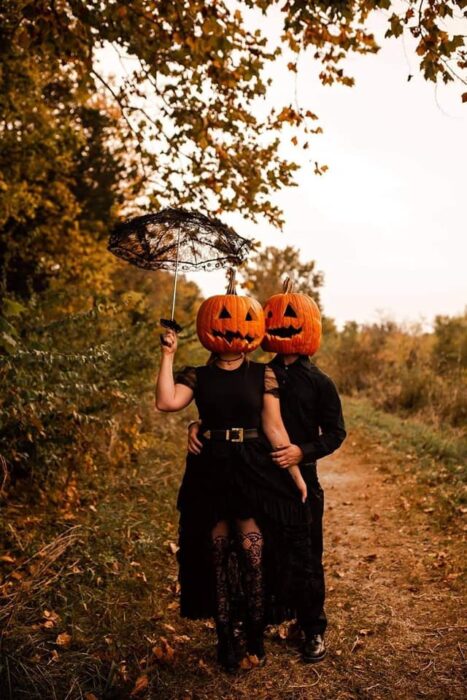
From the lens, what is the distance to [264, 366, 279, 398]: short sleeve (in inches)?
121

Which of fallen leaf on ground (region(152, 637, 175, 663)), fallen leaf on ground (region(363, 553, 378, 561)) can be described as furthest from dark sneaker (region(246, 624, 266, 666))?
fallen leaf on ground (region(363, 553, 378, 561))

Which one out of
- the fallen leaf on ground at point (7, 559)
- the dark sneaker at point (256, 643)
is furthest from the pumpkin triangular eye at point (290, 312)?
the fallen leaf on ground at point (7, 559)

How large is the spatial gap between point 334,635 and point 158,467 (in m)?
3.47

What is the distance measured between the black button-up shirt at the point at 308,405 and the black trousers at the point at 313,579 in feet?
0.56

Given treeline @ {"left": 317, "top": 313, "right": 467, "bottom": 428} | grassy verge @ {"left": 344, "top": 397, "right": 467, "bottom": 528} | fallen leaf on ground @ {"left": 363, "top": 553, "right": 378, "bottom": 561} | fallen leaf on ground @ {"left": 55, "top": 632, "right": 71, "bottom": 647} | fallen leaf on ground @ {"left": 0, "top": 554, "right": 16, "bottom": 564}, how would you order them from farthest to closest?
treeline @ {"left": 317, "top": 313, "right": 467, "bottom": 428}
grassy verge @ {"left": 344, "top": 397, "right": 467, "bottom": 528}
fallen leaf on ground @ {"left": 363, "top": 553, "right": 378, "bottom": 561}
fallen leaf on ground @ {"left": 0, "top": 554, "right": 16, "bottom": 564}
fallen leaf on ground @ {"left": 55, "top": 632, "right": 71, "bottom": 647}

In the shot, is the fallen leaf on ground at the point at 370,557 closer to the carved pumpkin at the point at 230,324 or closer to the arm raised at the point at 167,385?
the carved pumpkin at the point at 230,324

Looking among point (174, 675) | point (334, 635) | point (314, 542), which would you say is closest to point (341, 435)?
point (314, 542)

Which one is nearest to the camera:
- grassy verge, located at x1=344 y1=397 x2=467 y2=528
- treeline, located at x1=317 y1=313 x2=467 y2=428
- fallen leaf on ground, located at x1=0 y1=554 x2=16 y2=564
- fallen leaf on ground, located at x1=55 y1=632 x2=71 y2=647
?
fallen leaf on ground, located at x1=55 y1=632 x2=71 y2=647

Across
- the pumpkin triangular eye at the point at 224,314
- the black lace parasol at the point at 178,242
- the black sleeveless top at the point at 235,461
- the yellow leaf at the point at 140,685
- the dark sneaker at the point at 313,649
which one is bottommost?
the yellow leaf at the point at 140,685

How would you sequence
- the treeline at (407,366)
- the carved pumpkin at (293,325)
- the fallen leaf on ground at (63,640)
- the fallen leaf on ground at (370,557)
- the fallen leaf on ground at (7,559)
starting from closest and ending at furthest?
the fallen leaf on ground at (63,640) < the carved pumpkin at (293,325) < the fallen leaf on ground at (7,559) < the fallen leaf on ground at (370,557) < the treeline at (407,366)

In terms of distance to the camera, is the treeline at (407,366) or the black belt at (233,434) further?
the treeline at (407,366)

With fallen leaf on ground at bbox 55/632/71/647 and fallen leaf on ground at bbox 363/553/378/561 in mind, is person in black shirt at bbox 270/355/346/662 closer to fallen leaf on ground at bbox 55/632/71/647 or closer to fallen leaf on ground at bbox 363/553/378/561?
fallen leaf on ground at bbox 55/632/71/647

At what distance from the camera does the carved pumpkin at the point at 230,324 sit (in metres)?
3.11

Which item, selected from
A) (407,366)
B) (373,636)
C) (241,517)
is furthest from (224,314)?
(407,366)
